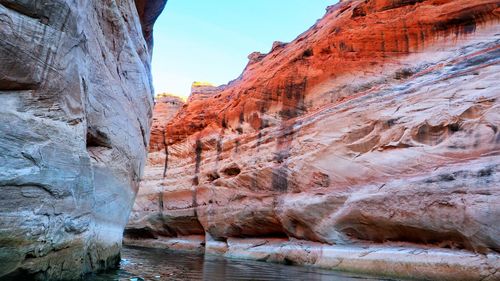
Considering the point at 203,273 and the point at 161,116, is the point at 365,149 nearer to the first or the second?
the point at 203,273

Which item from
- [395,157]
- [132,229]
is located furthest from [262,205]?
[132,229]

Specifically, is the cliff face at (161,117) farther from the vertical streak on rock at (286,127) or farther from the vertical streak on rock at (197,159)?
the vertical streak on rock at (286,127)

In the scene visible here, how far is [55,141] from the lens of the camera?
671 cm

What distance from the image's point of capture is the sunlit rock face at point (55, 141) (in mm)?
5906

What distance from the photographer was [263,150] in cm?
2081

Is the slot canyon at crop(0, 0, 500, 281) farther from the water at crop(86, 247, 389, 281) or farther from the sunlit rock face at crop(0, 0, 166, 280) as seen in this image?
the water at crop(86, 247, 389, 281)

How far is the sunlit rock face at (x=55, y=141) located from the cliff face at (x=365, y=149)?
8.46 m

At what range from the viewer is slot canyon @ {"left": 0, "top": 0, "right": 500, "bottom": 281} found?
21.4 ft

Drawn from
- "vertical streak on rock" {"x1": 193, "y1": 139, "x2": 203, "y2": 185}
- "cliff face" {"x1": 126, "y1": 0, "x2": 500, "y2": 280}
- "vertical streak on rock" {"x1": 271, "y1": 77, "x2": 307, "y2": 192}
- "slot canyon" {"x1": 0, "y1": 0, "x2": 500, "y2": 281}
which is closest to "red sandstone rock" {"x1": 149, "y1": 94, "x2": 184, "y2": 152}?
"vertical streak on rock" {"x1": 193, "y1": 139, "x2": 203, "y2": 185}

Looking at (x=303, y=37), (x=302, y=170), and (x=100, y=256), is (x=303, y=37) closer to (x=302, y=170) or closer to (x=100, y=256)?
(x=302, y=170)

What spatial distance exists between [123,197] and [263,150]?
35.6ft

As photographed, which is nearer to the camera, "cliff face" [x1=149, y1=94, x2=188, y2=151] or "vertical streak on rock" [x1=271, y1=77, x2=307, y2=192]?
"vertical streak on rock" [x1=271, y1=77, x2=307, y2=192]

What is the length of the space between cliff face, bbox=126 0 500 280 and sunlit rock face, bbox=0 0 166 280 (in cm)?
846

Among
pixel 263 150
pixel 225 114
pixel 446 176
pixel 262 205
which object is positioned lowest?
pixel 262 205
